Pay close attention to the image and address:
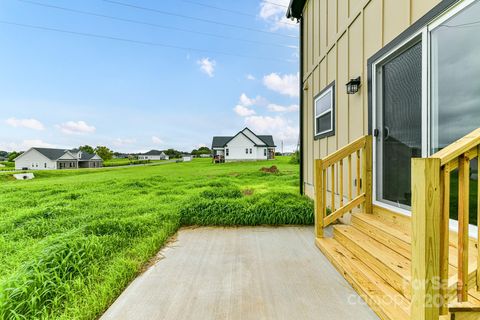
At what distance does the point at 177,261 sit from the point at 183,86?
14730mm

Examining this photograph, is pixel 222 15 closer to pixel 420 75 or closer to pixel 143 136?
pixel 420 75

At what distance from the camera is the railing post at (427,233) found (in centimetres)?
114

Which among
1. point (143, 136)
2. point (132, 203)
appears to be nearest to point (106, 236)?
point (132, 203)

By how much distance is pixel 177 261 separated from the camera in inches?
98.6

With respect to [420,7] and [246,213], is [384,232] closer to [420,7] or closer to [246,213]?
[246,213]

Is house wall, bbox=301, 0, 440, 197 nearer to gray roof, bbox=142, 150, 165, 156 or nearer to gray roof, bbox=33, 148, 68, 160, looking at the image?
gray roof, bbox=33, 148, 68, 160

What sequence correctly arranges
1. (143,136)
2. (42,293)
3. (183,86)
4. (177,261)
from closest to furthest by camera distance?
(42,293) < (177,261) < (183,86) < (143,136)

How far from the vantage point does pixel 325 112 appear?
4.38m

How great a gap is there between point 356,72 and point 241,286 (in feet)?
10.5

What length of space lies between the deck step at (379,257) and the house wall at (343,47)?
54.0 inches

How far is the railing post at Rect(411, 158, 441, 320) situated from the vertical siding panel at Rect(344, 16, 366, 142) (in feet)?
7.05

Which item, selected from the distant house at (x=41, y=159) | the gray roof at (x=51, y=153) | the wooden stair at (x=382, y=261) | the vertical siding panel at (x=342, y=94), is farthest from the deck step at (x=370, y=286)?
the gray roof at (x=51, y=153)

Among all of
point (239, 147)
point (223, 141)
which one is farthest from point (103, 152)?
point (239, 147)

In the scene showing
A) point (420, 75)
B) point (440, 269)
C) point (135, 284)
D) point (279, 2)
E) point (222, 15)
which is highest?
point (222, 15)
